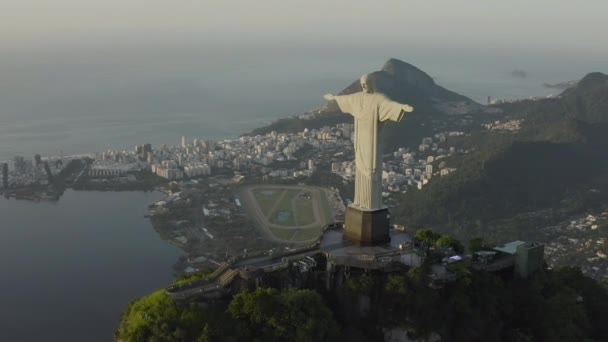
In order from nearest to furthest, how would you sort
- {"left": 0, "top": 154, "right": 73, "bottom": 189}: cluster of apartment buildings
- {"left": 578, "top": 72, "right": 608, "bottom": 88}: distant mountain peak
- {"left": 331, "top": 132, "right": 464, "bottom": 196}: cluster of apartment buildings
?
{"left": 0, "top": 154, "right": 73, "bottom": 189}: cluster of apartment buildings → {"left": 331, "top": 132, "right": 464, "bottom": 196}: cluster of apartment buildings → {"left": 578, "top": 72, "right": 608, "bottom": 88}: distant mountain peak

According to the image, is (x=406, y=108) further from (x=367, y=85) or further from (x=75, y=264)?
(x=75, y=264)

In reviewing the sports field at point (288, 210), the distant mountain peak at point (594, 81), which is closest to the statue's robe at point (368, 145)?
the sports field at point (288, 210)

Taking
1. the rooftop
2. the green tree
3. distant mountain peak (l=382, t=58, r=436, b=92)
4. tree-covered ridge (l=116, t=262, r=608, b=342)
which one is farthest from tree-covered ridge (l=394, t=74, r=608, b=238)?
distant mountain peak (l=382, t=58, r=436, b=92)

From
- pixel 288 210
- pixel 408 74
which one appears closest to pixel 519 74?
pixel 408 74

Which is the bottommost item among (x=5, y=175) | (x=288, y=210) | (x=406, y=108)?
(x=288, y=210)

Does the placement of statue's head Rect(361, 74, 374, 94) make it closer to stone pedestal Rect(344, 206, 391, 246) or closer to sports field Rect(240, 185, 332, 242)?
stone pedestal Rect(344, 206, 391, 246)
